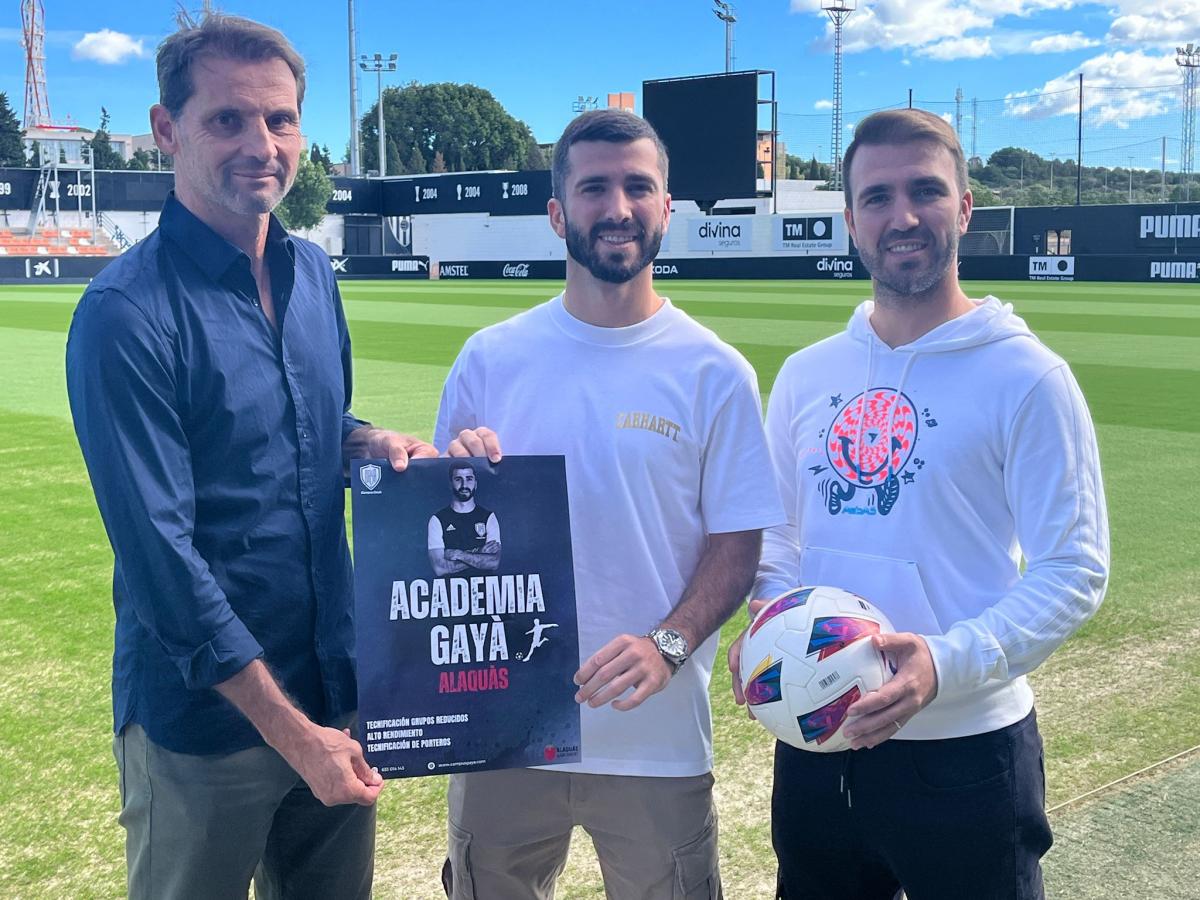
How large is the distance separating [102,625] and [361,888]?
3.77m

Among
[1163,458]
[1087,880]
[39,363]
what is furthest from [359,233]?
[1087,880]

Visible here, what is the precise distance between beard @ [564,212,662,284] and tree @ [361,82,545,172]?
4358 inches

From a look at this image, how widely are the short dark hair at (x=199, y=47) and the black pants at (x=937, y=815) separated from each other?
6.97 ft

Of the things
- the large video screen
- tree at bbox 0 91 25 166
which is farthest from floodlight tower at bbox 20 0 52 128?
the large video screen

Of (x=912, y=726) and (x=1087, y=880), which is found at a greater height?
(x=912, y=726)

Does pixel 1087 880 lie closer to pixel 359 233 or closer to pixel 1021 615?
pixel 1021 615

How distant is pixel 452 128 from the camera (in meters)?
109

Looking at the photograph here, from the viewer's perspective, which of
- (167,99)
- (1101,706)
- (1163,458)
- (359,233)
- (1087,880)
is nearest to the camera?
(167,99)

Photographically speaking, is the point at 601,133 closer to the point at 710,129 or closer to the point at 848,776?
the point at 848,776

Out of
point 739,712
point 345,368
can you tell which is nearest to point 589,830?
point 345,368

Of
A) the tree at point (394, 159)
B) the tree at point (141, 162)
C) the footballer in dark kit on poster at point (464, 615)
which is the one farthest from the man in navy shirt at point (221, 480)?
the tree at point (394, 159)

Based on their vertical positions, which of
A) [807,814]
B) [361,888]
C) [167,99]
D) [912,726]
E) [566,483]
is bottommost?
[361,888]

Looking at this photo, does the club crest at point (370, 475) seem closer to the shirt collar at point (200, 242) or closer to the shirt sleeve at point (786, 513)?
the shirt collar at point (200, 242)

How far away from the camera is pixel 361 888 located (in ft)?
10.2
